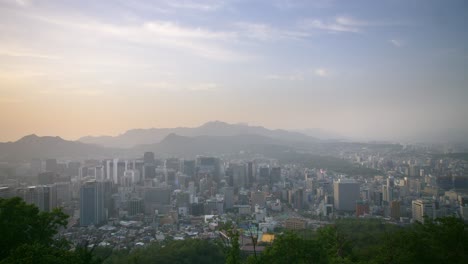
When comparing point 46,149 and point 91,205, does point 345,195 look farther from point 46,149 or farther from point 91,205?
point 46,149

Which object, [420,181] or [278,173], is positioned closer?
[420,181]

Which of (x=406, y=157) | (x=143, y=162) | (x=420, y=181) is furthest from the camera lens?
(x=143, y=162)

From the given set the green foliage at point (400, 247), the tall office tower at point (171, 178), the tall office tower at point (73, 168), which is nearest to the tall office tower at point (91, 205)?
the tall office tower at point (73, 168)

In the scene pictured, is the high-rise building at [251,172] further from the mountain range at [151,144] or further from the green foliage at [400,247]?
the green foliage at [400,247]

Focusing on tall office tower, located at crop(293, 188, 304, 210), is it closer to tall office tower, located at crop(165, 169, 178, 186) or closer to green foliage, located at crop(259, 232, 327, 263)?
tall office tower, located at crop(165, 169, 178, 186)

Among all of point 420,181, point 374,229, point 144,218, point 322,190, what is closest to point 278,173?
point 322,190

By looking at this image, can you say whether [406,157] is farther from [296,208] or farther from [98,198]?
[98,198]
